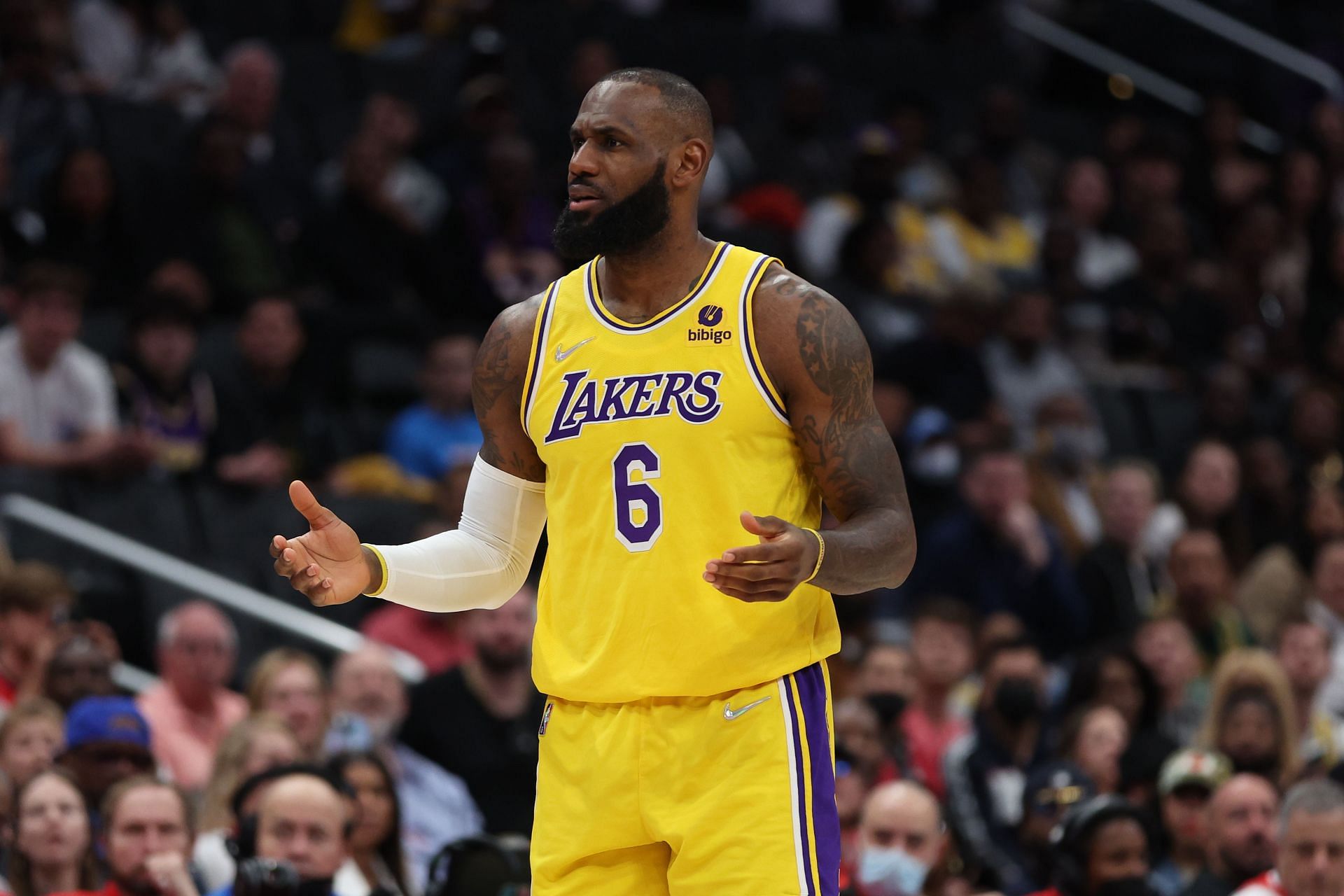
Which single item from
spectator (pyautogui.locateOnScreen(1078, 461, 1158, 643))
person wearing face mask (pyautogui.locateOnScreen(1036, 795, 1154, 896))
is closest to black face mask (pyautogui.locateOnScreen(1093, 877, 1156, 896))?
person wearing face mask (pyautogui.locateOnScreen(1036, 795, 1154, 896))

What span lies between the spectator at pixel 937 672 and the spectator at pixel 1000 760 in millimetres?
341

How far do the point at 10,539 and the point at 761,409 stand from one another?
535 centimetres

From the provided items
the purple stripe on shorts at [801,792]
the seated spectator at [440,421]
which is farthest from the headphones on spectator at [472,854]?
the seated spectator at [440,421]

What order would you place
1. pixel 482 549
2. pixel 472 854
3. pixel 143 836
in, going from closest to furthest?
pixel 482 549 < pixel 143 836 < pixel 472 854

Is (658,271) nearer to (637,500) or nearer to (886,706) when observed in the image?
(637,500)

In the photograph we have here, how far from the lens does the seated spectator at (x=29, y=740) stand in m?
6.39

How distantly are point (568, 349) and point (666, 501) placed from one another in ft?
1.29

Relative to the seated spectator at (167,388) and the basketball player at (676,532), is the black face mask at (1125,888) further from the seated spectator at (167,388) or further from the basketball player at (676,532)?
the seated spectator at (167,388)

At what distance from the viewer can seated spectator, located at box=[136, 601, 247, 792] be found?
24.1 ft

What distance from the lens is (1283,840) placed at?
6051mm

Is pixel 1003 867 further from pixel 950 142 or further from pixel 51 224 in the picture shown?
pixel 950 142

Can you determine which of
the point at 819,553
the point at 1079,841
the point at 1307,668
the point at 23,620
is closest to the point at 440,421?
the point at 23,620

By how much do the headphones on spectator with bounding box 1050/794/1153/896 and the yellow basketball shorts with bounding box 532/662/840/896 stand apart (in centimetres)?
270

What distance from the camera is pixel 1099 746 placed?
781cm
